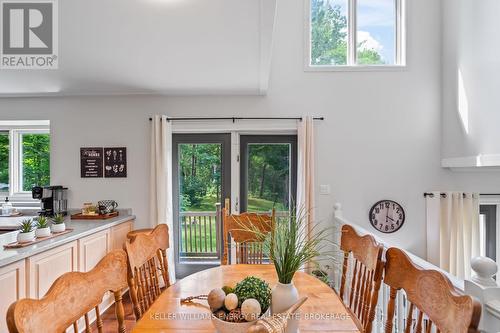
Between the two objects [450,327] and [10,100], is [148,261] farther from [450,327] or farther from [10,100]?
[10,100]

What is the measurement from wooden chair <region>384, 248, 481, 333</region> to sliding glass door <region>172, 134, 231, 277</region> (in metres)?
2.52

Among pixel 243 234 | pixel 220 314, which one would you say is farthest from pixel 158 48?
pixel 220 314

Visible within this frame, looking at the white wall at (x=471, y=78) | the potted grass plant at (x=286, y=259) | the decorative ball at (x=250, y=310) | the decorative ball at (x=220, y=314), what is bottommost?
the decorative ball at (x=220, y=314)

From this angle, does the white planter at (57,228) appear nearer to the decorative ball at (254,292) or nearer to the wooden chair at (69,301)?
the wooden chair at (69,301)

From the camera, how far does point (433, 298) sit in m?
0.93

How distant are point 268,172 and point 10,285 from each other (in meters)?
2.56

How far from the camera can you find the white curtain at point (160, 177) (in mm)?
3320

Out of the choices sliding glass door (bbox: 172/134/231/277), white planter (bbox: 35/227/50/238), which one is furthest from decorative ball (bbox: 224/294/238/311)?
sliding glass door (bbox: 172/134/231/277)

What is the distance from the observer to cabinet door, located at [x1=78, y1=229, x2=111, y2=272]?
2545 mm

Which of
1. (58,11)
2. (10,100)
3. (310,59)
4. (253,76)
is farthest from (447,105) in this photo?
(10,100)

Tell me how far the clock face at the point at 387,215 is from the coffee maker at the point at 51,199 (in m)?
3.59

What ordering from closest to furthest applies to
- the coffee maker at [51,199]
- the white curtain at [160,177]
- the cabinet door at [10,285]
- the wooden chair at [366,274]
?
the wooden chair at [366,274] < the cabinet door at [10,285] < the coffee maker at [51,199] < the white curtain at [160,177]

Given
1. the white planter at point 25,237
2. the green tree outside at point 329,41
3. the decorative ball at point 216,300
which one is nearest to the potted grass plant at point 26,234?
the white planter at point 25,237

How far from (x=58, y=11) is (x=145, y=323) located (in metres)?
2.00
